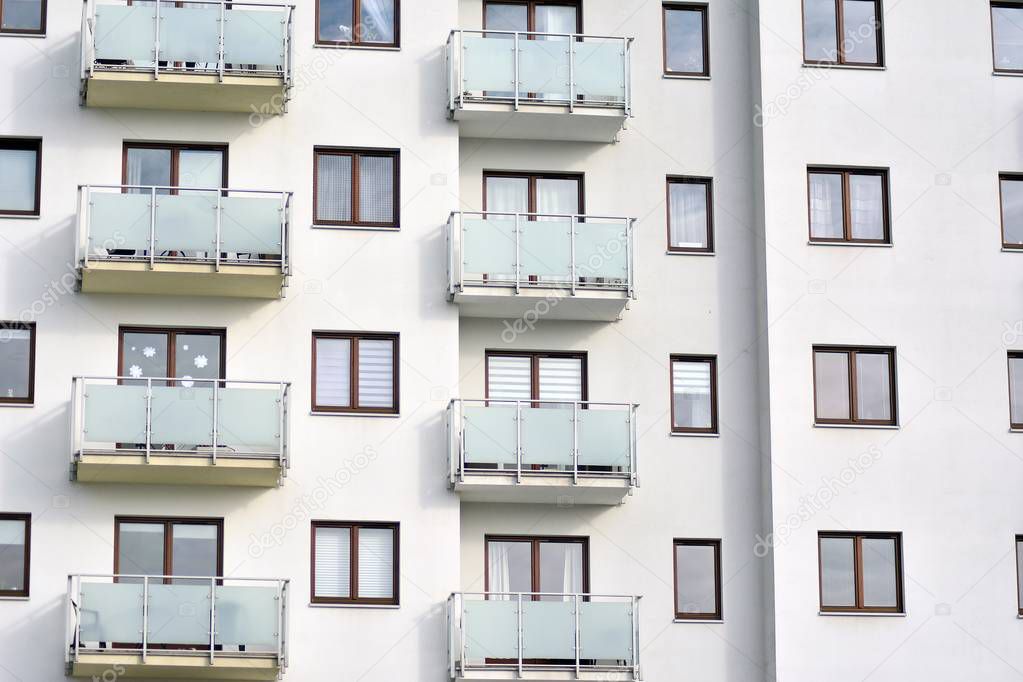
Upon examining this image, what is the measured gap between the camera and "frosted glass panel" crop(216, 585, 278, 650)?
25.1 metres

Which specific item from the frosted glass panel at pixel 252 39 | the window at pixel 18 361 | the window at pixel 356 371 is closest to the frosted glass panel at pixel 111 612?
the window at pixel 18 361

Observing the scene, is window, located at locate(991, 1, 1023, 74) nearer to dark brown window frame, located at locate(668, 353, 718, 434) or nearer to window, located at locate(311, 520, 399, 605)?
dark brown window frame, located at locate(668, 353, 718, 434)

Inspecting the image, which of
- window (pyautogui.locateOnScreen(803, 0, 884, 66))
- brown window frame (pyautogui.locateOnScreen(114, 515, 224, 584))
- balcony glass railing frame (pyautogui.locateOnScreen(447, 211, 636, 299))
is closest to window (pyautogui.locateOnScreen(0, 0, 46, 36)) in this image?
balcony glass railing frame (pyautogui.locateOnScreen(447, 211, 636, 299))

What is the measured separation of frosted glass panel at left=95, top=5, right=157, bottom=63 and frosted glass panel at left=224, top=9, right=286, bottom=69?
114cm

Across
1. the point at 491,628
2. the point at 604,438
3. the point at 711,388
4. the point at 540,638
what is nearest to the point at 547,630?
the point at 540,638

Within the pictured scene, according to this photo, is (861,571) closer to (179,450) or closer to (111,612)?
(179,450)

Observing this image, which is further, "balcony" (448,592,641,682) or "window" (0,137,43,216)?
"window" (0,137,43,216)

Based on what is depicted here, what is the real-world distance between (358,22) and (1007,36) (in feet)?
35.7

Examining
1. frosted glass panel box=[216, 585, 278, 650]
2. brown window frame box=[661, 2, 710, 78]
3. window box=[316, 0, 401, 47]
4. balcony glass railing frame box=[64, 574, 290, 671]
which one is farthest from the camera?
brown window frame box=[661, 2, 710, 78]

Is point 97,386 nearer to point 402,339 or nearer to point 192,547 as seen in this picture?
point 192,547

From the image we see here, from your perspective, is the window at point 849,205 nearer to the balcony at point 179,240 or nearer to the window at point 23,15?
the balcony at point 179,240


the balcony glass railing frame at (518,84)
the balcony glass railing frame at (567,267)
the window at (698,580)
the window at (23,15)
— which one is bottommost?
the window at (698,580)

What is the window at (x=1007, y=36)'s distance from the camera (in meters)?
29.5

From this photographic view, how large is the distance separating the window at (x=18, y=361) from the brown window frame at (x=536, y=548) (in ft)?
23.9
